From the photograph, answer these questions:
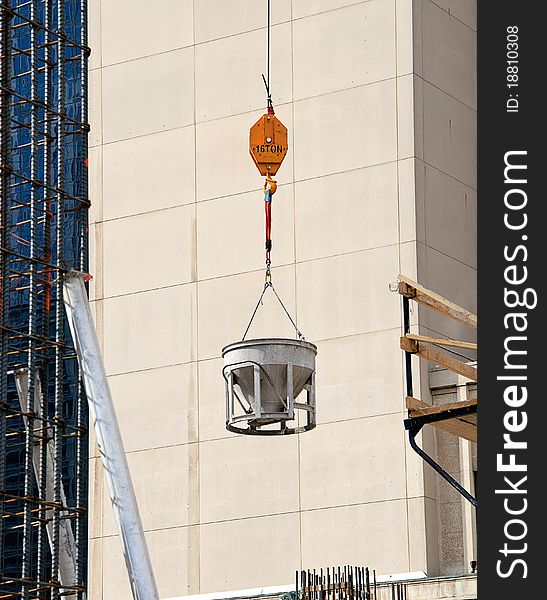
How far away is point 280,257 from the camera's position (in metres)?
40.7

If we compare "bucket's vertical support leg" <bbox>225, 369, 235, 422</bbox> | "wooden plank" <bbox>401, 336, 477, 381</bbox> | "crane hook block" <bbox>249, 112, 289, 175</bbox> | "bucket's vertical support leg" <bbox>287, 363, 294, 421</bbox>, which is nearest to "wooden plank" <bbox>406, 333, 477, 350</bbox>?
"wooden plank" <bbox>401, 336, 477, 381</bbox>

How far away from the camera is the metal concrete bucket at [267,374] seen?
21.5 metres

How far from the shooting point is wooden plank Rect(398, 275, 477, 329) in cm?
1628

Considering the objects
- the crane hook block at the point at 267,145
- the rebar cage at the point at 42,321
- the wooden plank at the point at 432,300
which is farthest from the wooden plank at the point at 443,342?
the rebar cage at the point at 42,321

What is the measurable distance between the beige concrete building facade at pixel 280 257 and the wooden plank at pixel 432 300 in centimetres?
2051

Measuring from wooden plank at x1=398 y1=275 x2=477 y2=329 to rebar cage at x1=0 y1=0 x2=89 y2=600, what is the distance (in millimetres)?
17238

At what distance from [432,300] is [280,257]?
78.1 feet

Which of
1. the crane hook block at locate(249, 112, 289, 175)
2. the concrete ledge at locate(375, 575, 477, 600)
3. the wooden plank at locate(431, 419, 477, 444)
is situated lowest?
the concrete ledge at locate(375, 575, 477, 600)

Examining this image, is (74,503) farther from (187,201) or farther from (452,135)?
(452,135)

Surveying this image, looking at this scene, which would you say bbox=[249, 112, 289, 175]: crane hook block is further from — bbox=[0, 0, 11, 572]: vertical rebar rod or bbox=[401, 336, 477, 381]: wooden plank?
bbox=[401, 336, 477, 381]: wooden plank

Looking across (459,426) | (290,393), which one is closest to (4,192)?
(290,393)

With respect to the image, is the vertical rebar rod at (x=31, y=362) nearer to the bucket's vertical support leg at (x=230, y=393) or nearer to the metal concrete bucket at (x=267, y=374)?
the bucket's vertical support leg at (x=230, y=393)

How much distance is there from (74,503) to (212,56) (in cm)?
1309

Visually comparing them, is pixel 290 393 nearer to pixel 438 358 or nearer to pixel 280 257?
pixel 438 358
